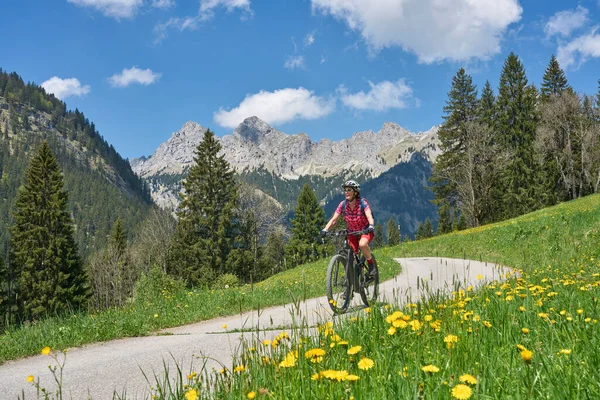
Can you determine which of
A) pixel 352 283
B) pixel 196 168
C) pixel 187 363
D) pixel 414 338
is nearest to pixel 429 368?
pixel 414 338

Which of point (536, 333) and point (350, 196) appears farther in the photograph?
point (350, 196)

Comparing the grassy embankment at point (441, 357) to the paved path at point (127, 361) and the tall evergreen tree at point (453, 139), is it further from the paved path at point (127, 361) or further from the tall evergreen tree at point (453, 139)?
the tall evergreen tree at point (453, 139)

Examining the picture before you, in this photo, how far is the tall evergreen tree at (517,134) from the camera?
52.9 metres

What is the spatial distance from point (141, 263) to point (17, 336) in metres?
49.5

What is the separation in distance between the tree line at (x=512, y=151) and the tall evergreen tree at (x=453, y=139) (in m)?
0.11

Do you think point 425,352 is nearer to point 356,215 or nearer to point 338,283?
point 338,283

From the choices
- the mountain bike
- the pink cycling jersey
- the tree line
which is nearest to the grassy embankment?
the mountain bike

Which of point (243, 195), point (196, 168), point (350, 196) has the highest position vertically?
point (196, 168)

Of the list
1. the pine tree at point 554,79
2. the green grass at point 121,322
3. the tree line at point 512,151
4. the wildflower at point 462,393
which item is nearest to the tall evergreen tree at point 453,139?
the tree line at point 512,151

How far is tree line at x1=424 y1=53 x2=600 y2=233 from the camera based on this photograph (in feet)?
142

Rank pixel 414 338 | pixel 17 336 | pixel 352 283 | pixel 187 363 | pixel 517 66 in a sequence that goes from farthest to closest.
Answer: pixel 517 66, pixel 352 283, pixel 17 336, pixel 187 363, pixel 414 338

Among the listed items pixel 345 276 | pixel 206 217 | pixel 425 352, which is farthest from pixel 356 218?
Result: pixel 206 217

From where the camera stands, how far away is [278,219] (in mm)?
51062

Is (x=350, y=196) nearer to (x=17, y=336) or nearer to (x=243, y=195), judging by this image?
(x=17, y=336)
